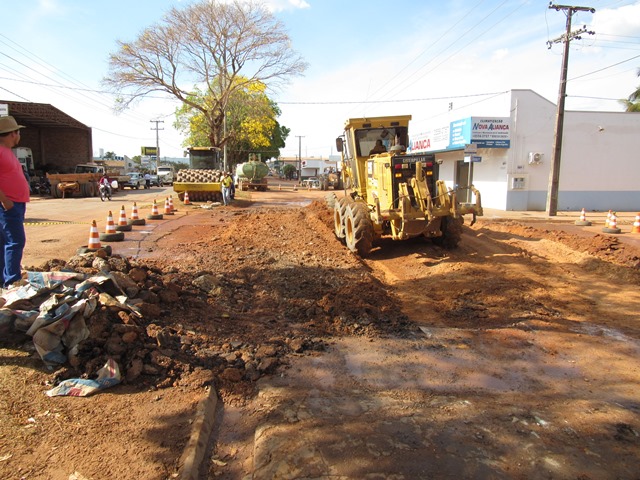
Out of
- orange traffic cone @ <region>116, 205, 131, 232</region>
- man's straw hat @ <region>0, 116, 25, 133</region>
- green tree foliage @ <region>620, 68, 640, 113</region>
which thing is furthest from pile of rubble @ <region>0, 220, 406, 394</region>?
green tree foliage @ <region>620, 68, 640, 113</region>

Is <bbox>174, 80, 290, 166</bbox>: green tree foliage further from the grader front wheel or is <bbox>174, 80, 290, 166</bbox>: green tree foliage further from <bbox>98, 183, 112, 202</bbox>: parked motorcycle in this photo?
the grader front wheel

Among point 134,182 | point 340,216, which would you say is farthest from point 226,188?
point 134,182

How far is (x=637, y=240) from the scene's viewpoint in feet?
41.9

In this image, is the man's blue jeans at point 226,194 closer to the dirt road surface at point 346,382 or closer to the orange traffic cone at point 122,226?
the orange traffic cone at point 122,226

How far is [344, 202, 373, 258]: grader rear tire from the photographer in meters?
9.34

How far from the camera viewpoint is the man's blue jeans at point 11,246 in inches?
178

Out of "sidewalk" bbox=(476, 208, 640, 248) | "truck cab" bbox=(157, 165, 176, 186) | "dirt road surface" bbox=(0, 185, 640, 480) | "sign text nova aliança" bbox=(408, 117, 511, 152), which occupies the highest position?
"sign text nova aliança" bbox=(408, 117, 511, 152)

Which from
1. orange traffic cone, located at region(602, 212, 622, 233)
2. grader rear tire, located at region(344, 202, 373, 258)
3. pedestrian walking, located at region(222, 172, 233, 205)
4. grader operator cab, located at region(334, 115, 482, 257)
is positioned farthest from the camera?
pedestrian walking, located at region(222, 172, 233, 205)

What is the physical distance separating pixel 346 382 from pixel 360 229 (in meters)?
5.58

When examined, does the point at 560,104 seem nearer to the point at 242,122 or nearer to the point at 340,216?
the point at 340,216

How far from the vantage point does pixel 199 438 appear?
9.69 ft

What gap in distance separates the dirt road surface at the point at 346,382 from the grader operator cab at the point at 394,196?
5.92 ft

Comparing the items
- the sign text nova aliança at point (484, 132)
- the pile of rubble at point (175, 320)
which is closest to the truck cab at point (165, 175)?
the sign text nova aliança at point (484, 132)

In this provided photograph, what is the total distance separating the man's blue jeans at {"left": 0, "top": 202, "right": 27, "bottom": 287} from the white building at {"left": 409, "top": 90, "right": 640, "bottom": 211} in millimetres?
18600
